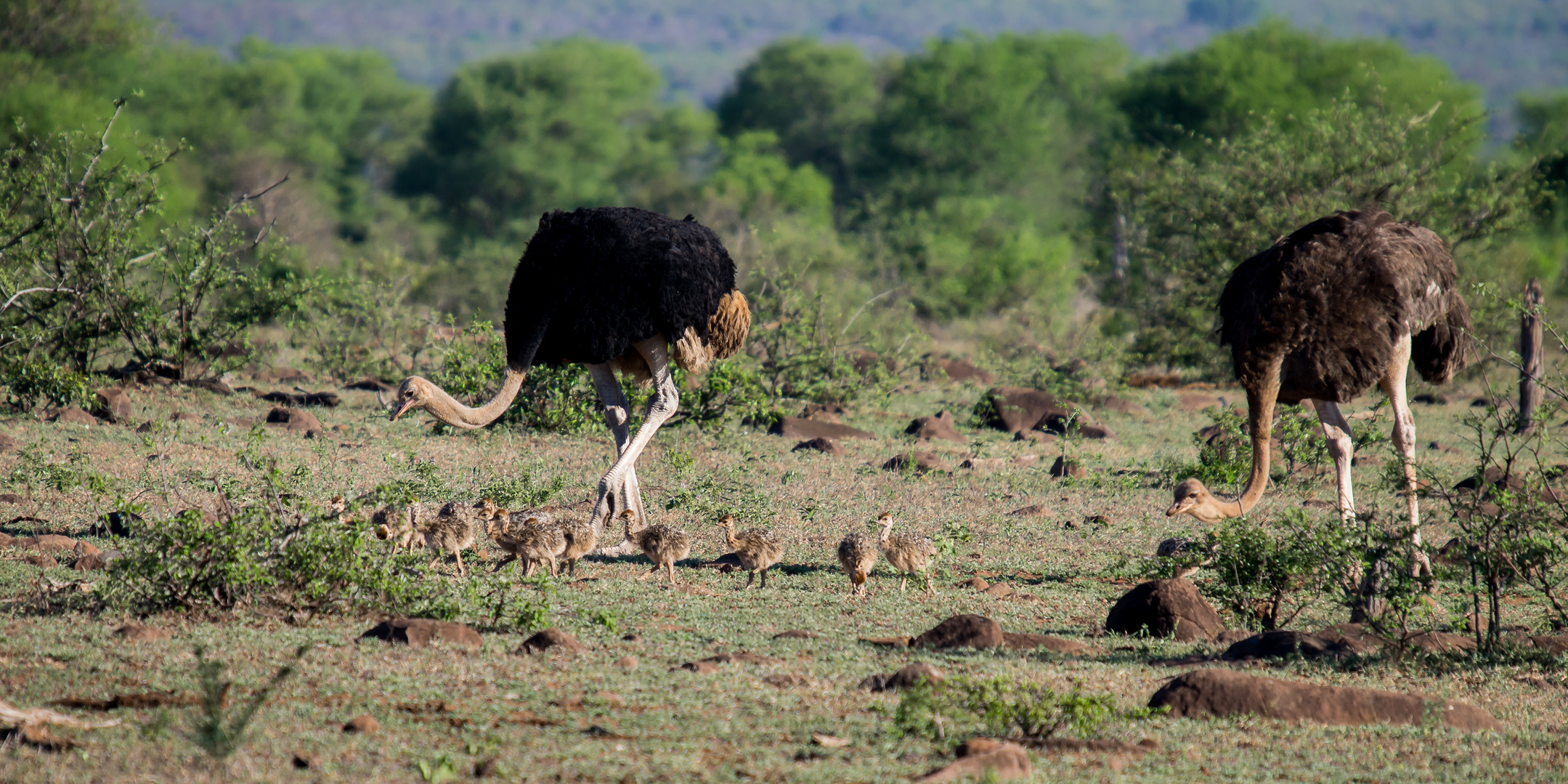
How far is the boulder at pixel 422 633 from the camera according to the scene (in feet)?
19.0

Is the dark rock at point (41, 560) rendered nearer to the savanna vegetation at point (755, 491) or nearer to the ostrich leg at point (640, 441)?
the savanna vegetation at point (755, 491)

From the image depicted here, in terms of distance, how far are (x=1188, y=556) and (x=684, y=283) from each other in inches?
131

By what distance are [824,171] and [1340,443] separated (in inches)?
1619

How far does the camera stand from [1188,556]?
7762 mm

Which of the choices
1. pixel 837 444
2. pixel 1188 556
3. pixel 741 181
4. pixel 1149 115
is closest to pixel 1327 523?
pixel 1188 556

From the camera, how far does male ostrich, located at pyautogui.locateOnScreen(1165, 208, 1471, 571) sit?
26.6 ft

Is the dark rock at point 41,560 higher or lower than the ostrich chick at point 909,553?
lower

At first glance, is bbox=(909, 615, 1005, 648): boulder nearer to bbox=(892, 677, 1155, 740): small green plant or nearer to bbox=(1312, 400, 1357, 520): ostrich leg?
bbox=(892, 677, 1155, 740): small green plant

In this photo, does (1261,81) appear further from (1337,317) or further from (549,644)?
(549,644)

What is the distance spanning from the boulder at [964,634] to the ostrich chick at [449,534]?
252 cm

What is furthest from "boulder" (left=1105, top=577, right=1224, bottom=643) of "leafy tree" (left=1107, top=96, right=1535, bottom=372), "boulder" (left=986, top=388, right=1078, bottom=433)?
"leafy tree" (left=1107, top=96, right=1535, bottom=372)

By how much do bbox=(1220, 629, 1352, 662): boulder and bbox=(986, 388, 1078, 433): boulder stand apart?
26.6 ft

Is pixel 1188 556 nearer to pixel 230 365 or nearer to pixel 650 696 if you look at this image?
pixel 650 696

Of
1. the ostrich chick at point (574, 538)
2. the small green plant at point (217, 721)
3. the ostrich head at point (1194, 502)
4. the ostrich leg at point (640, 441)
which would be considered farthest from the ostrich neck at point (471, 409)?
the ostrich head at point (1194, 502)
